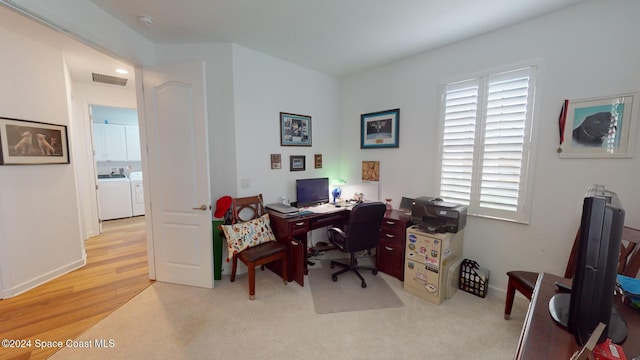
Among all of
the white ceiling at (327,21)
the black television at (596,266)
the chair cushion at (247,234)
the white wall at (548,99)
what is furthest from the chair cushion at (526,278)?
the chair cushion at (247,234)

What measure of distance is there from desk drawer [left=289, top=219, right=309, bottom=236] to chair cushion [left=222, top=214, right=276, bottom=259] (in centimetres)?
31

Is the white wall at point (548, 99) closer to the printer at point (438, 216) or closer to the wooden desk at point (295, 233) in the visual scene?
the printer at point (438, 216)

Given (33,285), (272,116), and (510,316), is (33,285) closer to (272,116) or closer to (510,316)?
(272,116)

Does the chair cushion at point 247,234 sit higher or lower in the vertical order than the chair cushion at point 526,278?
higher

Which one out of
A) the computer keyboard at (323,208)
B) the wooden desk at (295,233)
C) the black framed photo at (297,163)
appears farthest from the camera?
the black framed photo at (297,163)

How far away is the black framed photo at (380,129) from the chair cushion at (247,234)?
183 centimetres

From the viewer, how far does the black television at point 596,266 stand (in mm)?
824

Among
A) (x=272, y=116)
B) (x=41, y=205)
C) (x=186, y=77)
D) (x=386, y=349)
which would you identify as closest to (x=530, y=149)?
(x=386, y=349)

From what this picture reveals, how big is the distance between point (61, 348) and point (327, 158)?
3334mm

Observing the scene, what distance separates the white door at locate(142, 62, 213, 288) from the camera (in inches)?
98.0

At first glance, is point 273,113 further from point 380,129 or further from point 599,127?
point 599,127

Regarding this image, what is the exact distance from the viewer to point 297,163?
11.4 ft

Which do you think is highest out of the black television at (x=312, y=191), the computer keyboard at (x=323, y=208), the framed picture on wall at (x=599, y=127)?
the framed picture on wall at (x=599, y=127)

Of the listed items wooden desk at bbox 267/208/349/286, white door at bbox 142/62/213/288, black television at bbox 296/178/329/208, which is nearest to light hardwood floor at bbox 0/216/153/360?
white door at bbox 142/62/213/288
